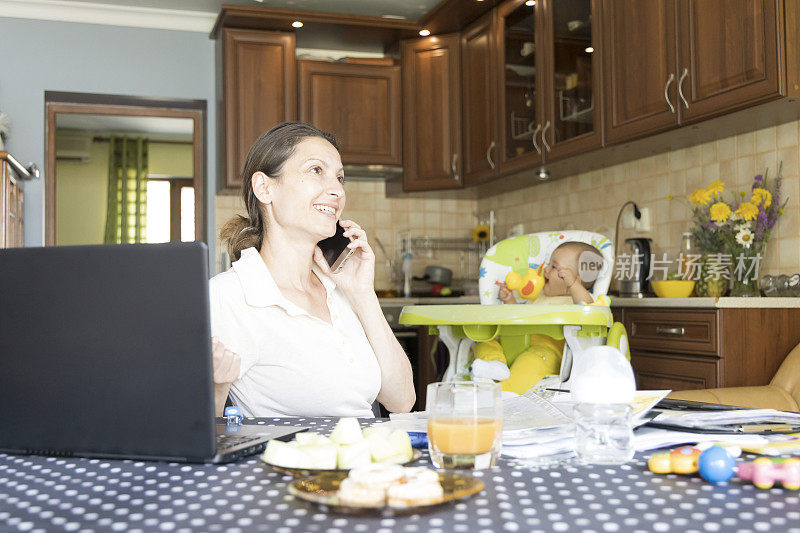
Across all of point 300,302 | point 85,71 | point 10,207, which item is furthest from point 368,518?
point 85,71

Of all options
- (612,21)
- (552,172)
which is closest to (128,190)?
(552,172)

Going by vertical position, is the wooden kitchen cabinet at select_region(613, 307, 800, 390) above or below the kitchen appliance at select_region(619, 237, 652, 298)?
below

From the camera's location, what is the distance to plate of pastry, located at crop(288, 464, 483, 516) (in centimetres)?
65

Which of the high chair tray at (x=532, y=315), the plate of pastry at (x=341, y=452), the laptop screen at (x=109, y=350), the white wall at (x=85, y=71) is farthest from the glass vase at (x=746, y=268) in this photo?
the white wall at (x=85, y=71)

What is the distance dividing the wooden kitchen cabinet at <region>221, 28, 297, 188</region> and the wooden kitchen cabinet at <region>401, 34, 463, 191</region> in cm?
71

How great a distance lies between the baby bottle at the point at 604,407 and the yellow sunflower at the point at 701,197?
2.40 m

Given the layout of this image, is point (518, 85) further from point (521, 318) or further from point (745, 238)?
point (521, 318)

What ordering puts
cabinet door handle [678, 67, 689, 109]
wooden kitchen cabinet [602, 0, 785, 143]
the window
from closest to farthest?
wooden kitchen cabinet [602, 0, 785, 143] < cabinet door handle [678, 67, 689, 109] < the window

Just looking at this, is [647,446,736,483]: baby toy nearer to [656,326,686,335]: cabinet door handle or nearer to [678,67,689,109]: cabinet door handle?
[656,326,686,335]: cabinet door handle

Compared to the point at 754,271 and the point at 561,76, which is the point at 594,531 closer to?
the point at 754,271

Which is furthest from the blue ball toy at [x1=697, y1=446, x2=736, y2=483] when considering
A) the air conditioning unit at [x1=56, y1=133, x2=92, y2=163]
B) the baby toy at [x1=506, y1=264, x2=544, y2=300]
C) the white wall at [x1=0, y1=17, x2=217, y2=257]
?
the air conditioning unit at [x1=56, y1=133, x2=92, y2=163]

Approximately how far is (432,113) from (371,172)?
0.51 meters

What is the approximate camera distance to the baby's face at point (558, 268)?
2967 millimetres

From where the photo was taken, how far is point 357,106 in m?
4.70
